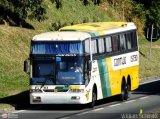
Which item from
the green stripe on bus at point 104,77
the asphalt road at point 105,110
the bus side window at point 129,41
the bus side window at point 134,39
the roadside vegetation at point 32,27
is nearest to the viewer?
the asphalt road at point 105,110

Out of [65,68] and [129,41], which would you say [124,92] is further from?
[65,68]

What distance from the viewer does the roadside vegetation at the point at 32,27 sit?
36219 millimetres

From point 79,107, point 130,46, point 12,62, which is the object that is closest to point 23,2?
point 12,62

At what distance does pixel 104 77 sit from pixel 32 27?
65.4ft

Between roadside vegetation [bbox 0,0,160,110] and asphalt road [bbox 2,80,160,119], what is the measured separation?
1918mm

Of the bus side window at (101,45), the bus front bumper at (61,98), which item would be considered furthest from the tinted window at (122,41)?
the bus front bumper at (61,98)

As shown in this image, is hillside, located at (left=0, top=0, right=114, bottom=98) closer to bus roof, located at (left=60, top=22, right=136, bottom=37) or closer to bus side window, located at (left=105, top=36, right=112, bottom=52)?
bus roof, located at (left=60, top=22, right=136, bottom=37)

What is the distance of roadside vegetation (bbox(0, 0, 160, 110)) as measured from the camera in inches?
1426

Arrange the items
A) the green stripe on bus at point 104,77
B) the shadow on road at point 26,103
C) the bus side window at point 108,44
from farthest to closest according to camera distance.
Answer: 1. the bus side window at point 108,44
2. the green stripe on bus at point 104,77
3. the shadow on road at point 26,103

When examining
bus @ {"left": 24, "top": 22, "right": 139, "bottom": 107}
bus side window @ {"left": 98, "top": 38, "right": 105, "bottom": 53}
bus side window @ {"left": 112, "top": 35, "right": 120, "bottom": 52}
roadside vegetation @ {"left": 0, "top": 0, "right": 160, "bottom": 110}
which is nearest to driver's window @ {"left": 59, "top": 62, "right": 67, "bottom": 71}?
bus @ {"left": 24, "top": 22, "right": 139, "bottom": 107}

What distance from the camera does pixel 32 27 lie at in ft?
156

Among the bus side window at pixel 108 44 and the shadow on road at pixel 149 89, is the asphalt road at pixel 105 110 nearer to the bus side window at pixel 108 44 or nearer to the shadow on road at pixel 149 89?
the bus side window at pixel 108 44

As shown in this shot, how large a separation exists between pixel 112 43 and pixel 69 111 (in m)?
4.80

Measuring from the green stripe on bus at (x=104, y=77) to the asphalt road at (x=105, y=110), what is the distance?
61 centimetres
